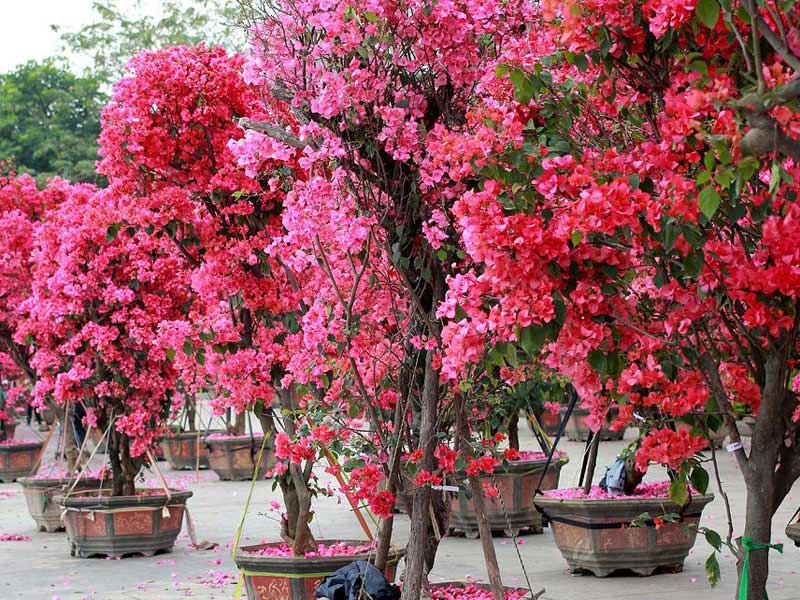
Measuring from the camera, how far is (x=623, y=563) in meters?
8.77

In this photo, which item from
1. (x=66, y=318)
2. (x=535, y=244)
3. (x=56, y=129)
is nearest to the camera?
(x=535, y=244)

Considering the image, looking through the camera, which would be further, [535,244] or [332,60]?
[332,60]

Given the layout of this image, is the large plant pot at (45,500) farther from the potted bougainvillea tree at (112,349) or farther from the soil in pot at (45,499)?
the potted bougainvillea tree at (112,349)

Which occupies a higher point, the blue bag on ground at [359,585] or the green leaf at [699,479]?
the green leaf at [699,479]

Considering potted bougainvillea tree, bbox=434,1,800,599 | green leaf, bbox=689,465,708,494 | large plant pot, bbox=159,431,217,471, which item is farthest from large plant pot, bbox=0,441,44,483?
green leaf, bbox=689,465,708,494

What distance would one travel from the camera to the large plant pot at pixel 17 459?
1844 centimetres

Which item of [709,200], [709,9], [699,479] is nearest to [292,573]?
[699,479]

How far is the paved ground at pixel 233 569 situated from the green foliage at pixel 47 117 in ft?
71.0

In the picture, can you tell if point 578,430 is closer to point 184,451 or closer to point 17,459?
point 184,451

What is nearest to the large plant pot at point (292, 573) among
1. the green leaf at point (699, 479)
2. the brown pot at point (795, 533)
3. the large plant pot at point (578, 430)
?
the brown pot at point (795, 533)

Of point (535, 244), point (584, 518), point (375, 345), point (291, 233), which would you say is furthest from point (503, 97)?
point (584, 518)

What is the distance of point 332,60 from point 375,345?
4.94 feet

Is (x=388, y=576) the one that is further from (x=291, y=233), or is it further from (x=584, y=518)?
(x=584, y=518)

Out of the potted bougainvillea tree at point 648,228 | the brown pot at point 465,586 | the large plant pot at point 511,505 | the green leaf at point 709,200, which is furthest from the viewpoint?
the large plant pot at point 511,505
